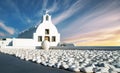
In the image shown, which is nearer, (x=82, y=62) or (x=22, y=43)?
(x=82, y=62)

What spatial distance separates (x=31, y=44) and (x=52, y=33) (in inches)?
159

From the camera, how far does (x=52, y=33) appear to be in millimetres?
34375

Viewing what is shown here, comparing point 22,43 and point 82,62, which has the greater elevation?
point 22,43

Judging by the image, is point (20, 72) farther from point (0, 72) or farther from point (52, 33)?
point (52, 33)

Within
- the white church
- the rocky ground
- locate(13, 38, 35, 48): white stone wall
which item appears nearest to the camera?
the rocky ground

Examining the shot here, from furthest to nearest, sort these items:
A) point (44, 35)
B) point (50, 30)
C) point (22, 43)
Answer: point (50, 30) → point (44, 35) → point (22, 43)

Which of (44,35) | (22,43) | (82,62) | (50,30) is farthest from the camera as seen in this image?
(50,30)

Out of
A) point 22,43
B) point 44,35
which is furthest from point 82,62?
point 44,35

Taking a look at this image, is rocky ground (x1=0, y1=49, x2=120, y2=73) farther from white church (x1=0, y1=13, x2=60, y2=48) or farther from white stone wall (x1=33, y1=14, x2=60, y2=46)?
white stone wall (x1=33, y1=14, x2=60, y2=46)

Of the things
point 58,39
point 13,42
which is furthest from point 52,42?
point 13,42

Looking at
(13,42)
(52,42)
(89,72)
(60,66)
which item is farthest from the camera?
(52,42)

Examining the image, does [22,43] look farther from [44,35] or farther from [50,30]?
[50,30]

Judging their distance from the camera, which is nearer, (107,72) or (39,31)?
(107,72)

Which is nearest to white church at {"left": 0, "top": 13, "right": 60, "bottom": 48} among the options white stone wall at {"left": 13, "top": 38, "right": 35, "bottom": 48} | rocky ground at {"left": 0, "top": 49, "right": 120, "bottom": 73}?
white stone wall at {"left": 13, "top": 38, "right": 35, "bottom": 48}
